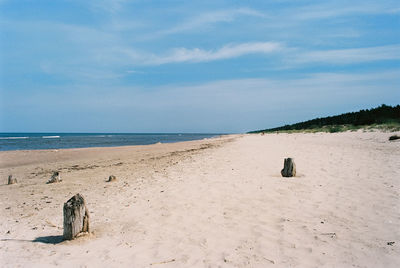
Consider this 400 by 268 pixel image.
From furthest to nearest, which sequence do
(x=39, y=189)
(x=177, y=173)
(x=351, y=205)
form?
(x=177, y=173) → (x=39, y=189) → (x=351, y=205)

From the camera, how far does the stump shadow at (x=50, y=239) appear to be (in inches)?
181

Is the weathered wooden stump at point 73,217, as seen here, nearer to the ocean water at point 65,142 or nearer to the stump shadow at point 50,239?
the stump shadow at point 50,239

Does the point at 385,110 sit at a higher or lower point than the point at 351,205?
higher

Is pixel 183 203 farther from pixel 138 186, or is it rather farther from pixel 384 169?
pixel 384 169

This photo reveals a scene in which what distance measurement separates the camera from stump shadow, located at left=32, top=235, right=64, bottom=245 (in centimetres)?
459

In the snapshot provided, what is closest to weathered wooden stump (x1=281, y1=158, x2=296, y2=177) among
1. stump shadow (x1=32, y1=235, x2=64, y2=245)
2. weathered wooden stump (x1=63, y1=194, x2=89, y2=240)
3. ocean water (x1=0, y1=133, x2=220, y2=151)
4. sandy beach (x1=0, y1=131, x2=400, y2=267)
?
sandy beach (x1=0, y1=131, x2=400, y2=267)

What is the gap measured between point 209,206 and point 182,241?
5.58ft

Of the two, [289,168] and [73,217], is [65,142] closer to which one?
[289,168]

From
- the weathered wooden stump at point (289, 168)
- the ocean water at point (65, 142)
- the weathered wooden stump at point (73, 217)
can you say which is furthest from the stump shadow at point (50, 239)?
the ocean water at point (65, 142)

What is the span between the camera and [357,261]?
362 cm

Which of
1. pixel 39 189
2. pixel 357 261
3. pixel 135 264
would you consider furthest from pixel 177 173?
pixel 357 261

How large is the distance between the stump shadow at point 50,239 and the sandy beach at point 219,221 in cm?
2

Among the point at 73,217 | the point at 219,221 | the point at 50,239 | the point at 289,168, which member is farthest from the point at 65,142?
the point at 219,221

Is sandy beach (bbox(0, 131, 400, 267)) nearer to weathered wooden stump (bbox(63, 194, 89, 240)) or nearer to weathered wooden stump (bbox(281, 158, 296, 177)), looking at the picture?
weathered wooden stump (bbox(63, 194, 89, 240))
